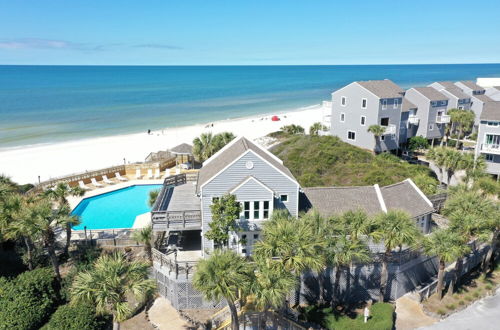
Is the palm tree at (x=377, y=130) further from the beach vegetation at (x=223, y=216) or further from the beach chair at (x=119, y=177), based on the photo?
the beach vegetation at (x=223, y=216)

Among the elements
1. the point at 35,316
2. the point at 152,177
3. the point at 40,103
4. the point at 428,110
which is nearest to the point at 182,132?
the point at 152,177

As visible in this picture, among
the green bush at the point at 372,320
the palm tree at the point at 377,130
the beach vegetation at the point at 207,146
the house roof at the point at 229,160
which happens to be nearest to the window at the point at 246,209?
the house roof at the point at 229,160

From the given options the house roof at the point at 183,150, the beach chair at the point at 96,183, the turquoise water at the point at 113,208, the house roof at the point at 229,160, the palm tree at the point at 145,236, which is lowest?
the turquoise water at the point at 113,208

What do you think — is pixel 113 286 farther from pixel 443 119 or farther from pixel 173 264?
pixel 443 119

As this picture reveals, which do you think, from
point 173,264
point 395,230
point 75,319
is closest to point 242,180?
point 173,264

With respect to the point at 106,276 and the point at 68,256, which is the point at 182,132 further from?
the point at 106,276

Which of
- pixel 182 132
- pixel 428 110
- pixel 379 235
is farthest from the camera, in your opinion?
pixel 182 132

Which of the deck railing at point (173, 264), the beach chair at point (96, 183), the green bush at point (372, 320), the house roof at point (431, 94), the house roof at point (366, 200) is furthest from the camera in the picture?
the house roof at point (431, 94)
